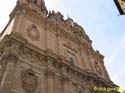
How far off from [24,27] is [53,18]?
6.97 meters

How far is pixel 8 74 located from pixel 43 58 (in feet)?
15.0

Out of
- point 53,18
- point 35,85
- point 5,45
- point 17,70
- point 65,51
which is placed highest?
point 53,18

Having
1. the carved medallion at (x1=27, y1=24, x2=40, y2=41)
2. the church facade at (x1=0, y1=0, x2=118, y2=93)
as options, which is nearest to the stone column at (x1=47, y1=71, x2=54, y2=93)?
the church facade at (x1=0, y1=0, x2=118, y2=93)

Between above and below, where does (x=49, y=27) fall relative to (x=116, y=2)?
above

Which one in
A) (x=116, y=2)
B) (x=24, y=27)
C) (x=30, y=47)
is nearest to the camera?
(x=116, y=2)

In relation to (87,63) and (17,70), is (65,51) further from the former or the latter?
(17,70)

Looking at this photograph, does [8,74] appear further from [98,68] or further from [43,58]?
[98,68]

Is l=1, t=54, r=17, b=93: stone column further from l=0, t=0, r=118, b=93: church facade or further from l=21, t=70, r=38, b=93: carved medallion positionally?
l=21, t=70, r=38, b=93: carved medallion

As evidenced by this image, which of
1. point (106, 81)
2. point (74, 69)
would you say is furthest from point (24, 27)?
point (106, 81)

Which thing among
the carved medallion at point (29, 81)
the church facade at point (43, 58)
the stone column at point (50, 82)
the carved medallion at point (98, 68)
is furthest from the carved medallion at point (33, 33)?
the carved medallion at point (98, 68)

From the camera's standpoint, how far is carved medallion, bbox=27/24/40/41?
19.5 metres

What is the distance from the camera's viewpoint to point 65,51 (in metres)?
22.3

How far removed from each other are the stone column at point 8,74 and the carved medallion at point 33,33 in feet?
14.5

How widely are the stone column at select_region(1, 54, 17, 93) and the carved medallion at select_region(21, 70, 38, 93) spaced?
3.49 ft
